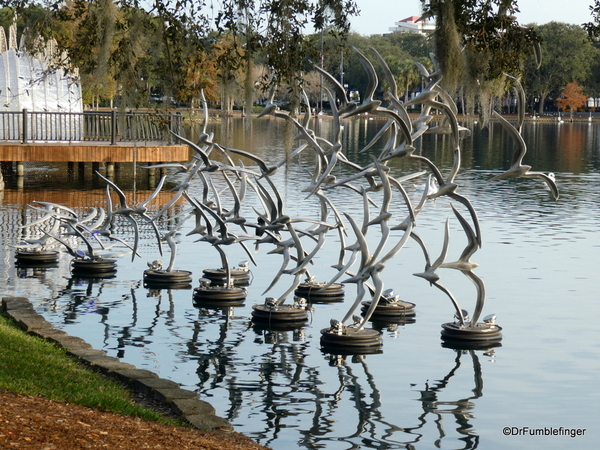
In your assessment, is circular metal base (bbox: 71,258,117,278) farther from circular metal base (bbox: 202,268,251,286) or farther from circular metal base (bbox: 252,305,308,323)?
circular metal base (bbox: 252,305,308,323)

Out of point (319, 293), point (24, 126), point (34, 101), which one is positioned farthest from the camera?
point (34, 101)

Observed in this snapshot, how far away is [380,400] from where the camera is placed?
9164 mm

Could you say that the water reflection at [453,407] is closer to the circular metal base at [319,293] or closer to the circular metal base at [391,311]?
the circular metal base at [391,311]

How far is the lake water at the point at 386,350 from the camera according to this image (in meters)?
8.44

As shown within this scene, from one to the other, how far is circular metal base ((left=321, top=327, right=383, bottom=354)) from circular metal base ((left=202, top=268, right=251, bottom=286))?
12.6ft

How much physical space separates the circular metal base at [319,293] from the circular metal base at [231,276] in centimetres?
104

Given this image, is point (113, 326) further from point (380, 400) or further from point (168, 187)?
point (168, 187)

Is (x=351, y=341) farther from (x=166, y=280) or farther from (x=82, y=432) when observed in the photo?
(x=82, y=432)

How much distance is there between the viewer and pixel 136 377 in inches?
317

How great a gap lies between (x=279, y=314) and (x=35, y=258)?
560cm

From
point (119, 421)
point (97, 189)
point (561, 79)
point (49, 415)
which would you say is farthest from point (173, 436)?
point (561, 79)

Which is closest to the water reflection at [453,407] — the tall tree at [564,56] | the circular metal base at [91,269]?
the circular metal base at [91,269]

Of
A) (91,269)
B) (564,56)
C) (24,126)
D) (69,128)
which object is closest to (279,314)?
(91,269)

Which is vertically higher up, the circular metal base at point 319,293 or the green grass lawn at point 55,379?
the green grass lawn at point 55,379
